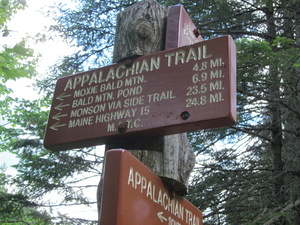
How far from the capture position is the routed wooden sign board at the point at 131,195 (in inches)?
63.3

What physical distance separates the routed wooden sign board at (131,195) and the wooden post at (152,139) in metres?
0.17

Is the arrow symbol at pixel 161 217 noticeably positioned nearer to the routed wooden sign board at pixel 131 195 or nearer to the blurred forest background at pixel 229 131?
the routed wooden sign board at pixel 131 195

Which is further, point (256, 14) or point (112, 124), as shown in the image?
point (256, 14)

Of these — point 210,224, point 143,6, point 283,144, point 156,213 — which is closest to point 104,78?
point 143,6

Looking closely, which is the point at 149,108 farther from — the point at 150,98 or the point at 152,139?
the point at 152,139

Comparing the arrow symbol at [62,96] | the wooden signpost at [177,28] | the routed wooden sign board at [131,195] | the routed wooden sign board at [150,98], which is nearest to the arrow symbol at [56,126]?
the routed wooden sign board at [150,98]

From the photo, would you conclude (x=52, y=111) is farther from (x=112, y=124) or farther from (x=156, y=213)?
(x=156, y=213)

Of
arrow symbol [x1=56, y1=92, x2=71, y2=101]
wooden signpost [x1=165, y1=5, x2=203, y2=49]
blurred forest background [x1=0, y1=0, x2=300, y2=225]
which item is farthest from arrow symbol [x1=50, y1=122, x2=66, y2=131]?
blurred forest background [x1=0, y1=0, x2=300, y2=225]

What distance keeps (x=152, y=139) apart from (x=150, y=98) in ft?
0.89

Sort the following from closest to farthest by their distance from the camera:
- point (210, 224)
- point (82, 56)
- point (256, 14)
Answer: point (210, 224)
point (256, 14)
point (82, 56)

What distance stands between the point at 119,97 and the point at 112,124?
0.57ft

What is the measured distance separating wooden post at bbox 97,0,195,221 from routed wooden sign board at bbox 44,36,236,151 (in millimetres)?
107

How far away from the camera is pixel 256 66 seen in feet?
20.4

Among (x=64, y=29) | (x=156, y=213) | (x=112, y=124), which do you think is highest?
(x=64, y=29)
